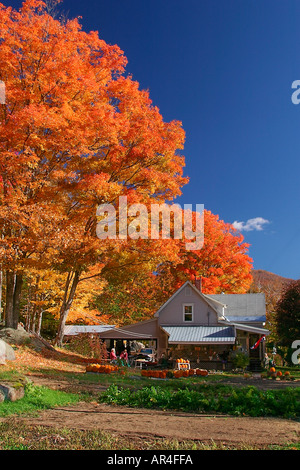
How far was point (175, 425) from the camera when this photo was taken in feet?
24.1

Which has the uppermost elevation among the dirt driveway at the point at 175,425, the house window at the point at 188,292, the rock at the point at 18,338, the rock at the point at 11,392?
the house window at the point at 188,292

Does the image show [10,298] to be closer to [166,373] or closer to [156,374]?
[156,374]

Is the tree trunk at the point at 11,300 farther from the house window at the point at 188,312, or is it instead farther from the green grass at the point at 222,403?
the house window at the point at 188,312

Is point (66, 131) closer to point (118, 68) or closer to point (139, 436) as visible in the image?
point (118, 68)

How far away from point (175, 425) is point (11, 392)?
3695mm

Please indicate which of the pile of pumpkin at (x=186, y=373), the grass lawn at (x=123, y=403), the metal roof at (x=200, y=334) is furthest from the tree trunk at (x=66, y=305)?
the grass lawn at (x=123, y=403)

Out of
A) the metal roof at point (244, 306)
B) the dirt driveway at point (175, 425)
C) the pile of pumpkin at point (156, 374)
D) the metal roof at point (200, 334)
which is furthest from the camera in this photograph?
the metal roof at point (244, 306)

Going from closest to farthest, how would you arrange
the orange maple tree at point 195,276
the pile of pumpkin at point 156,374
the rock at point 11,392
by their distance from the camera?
the rock at point 11,392
the pile of pumpkin at point 156,374
the orange maple tree at point 195,276

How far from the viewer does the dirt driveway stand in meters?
6.55

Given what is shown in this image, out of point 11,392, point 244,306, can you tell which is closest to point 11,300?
point 11,392

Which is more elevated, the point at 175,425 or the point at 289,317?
the point at 289,317

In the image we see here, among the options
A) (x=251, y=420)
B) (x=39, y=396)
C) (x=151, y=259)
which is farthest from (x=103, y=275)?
(x=251, y=420)

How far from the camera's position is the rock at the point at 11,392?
8.94 meters

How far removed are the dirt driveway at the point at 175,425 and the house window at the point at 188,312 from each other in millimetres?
25085
